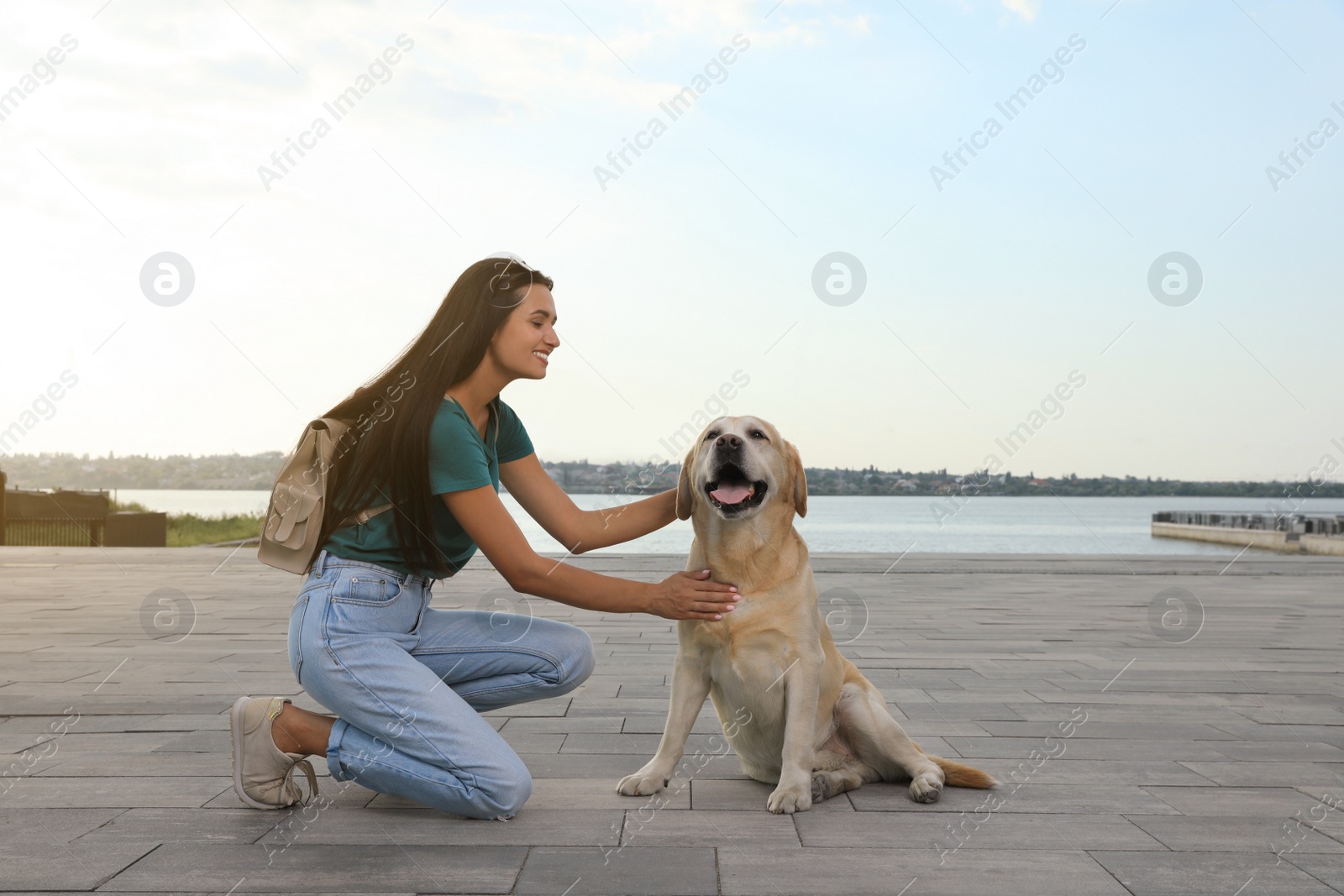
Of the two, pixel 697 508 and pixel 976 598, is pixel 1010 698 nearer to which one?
pixel 697 508

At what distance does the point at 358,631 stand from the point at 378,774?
45cm

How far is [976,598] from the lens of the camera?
10125 millimetres

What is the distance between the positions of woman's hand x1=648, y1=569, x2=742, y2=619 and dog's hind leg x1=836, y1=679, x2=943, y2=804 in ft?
1.96

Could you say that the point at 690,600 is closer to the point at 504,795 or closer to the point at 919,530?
the point at 504,795

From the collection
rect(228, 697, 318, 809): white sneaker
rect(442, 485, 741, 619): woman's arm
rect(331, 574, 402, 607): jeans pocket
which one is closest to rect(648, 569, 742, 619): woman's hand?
rect(442, 485, 741, 619): woman's arm

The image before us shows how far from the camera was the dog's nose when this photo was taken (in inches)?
132

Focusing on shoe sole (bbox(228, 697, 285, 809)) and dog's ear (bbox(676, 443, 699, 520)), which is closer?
shoe sole (bbox(228, 697, 285, 809))

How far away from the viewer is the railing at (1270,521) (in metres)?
40.0

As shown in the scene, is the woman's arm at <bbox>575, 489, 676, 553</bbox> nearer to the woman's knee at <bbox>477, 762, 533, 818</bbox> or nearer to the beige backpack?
the beige backpack

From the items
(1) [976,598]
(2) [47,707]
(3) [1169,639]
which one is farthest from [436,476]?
(1) [976,598]

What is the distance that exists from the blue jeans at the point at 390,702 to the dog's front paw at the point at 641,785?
35 cm

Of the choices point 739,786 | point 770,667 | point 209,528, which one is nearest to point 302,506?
point 770,667

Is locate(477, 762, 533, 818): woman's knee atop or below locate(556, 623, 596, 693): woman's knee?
below

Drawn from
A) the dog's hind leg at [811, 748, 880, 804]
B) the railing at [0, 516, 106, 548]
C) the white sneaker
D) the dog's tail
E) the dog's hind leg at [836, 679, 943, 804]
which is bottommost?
the railing at [0, 516, 106, 548]
